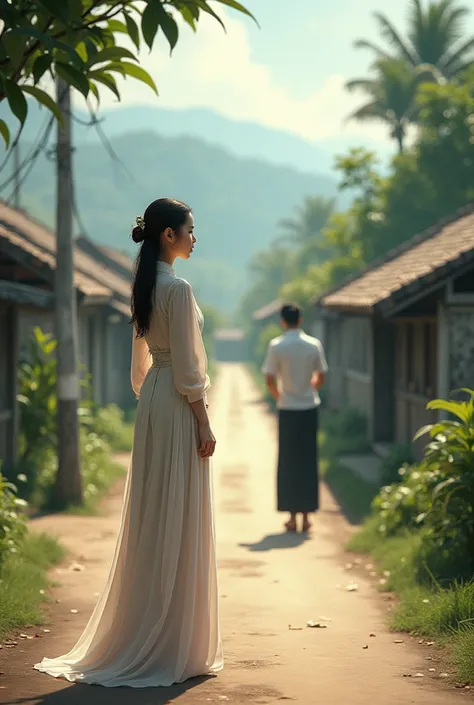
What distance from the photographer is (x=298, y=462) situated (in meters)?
11.0

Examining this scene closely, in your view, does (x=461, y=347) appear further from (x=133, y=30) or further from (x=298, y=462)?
(x=133, y=30)

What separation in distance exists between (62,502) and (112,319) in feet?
45.6

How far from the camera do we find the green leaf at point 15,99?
446cm

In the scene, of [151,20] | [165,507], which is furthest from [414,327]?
[151,20]

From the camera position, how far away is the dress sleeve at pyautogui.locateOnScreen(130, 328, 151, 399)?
5738 mm

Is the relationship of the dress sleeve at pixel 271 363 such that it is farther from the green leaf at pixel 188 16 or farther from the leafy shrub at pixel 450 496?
the green leaf at pixel 188 16

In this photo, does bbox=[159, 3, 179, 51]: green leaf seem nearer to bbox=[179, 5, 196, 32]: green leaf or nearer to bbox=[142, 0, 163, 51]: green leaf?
bbox=[142, 0, 163, 51]: green leaf

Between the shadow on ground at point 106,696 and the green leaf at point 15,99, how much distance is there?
2.41 meters

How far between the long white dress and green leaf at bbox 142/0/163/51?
1209 millimetres

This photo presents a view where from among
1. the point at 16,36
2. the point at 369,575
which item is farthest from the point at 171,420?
the point at 369,575

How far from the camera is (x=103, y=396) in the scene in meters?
25.6

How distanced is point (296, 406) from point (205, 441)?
545 cm

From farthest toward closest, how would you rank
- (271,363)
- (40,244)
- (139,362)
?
(40,244)
(271,363)
(139,362)

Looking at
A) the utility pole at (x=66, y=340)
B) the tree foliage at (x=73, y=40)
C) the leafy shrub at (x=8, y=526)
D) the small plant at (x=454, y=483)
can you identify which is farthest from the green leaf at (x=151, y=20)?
the utility pole at (x=66, y=340)
